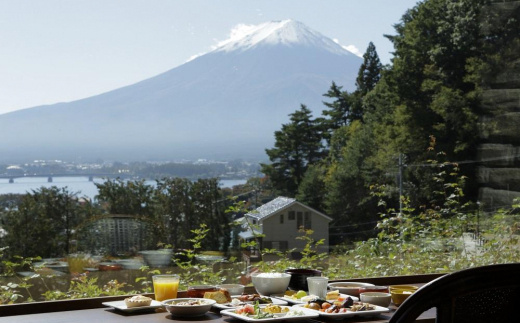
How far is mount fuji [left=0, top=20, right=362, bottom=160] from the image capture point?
13.0 feet

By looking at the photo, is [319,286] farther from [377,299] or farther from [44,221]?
[44,221]

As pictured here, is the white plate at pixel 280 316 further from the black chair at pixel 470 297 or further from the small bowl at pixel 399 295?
the black chair at pixel 470 297

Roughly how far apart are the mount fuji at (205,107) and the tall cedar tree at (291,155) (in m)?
0.06

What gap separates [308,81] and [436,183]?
99 centimetres

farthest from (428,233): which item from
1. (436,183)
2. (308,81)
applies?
(308,81)

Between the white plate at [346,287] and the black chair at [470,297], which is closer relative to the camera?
the black chair at [470,297]

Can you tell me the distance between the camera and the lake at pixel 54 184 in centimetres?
355

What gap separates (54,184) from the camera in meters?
3.62

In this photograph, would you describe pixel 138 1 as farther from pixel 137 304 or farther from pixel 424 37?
pixel 137 304

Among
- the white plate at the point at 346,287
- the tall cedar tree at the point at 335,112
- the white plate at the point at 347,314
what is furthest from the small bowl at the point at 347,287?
the tall cedar tree at the point at 335,112

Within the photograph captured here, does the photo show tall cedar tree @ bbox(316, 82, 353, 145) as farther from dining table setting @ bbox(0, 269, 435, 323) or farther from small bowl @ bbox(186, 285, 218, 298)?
small bowl @ bbox(186, 285, 218, 298)

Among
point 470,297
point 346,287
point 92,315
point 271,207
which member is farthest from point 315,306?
point 271,207

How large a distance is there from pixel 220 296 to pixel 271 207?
2.08 m

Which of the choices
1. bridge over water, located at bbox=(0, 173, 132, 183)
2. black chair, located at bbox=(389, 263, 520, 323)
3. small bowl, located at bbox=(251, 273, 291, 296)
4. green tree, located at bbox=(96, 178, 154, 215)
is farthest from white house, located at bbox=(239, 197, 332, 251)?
black chair, located at bbox=(389, 263, 520, 323)
